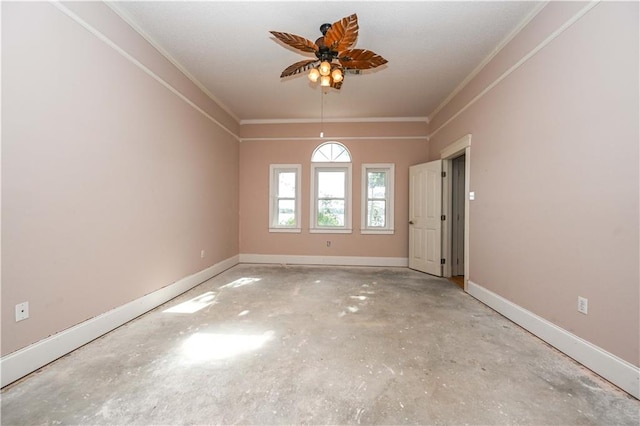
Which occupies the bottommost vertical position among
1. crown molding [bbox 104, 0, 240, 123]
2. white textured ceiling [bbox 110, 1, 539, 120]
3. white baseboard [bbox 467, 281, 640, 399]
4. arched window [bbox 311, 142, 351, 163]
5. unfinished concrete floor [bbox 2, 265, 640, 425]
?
unfinished concrete floor [bbox 2, 265, 640, 425]

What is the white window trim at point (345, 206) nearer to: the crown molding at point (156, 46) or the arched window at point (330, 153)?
the arched window at point (330, 153)

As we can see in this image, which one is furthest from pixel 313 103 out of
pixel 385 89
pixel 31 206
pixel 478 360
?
pixel 478 360

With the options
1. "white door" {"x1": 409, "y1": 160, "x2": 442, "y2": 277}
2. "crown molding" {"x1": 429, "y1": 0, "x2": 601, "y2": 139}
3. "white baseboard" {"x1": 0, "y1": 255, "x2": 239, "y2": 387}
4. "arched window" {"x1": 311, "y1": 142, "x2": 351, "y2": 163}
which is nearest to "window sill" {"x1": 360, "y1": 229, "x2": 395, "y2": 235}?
"white door" {"x1": 409, "y1": 160, "x2": 442, "y2": 277}

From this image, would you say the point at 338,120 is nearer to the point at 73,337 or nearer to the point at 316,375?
the point at 316,375

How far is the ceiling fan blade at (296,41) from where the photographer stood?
7.29 feet

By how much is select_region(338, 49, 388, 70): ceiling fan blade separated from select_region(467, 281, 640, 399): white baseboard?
2.81 meters

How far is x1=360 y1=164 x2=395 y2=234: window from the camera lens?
17.7 feet

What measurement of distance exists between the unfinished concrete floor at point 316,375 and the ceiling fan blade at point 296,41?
2630mm

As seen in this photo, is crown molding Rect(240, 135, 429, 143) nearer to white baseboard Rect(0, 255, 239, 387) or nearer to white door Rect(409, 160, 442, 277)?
white door Rect(409, 160, 442, 277)

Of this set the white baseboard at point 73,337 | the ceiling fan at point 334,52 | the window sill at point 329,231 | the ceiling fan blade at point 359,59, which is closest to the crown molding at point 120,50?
the ceiling fan at point 334,52

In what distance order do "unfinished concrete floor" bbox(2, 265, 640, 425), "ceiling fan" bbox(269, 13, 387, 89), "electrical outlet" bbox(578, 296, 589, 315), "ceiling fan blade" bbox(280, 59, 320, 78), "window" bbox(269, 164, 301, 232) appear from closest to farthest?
"unfinished concrete floor" bbox(2, 265, 640, 425)
"electrical outlet" bbox(578, 296, 589, 315)
"ceiling fan" bbox(269, 13, 387, 89)
"ceiling fan blade" bbox(280, 59, 320, 78)
"window" bbox(269, 164, 301, 232)

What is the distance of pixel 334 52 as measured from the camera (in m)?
2.53

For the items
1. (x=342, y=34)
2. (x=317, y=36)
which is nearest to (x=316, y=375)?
(x=342, y=34)

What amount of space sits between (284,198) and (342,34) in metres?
3.70
